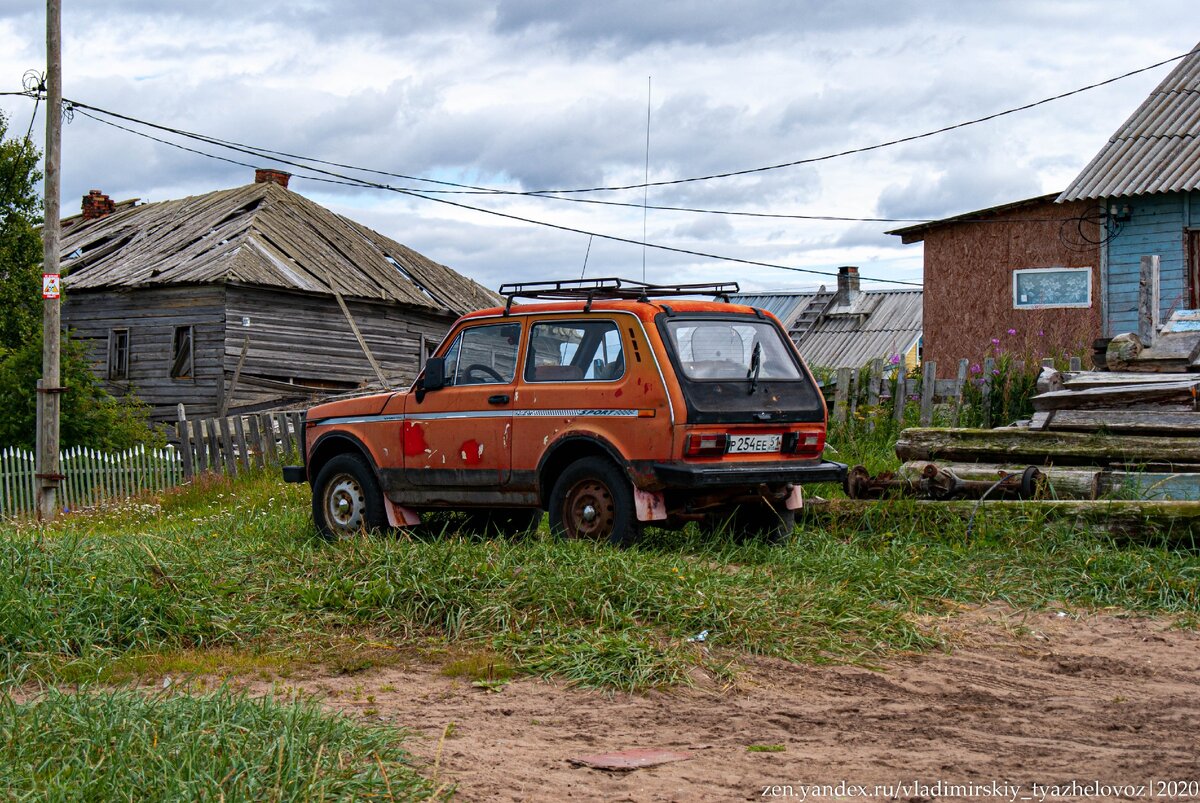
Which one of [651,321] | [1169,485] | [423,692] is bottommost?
[423,692]

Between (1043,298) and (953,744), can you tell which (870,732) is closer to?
(953,744)

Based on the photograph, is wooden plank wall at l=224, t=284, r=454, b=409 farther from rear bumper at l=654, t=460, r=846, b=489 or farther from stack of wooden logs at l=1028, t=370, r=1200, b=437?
rear bumper at l=654, t=460, r=846, b=489

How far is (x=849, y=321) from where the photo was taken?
4294cm

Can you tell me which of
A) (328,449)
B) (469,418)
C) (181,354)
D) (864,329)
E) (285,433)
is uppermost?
(864,329)

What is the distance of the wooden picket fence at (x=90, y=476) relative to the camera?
1705cm

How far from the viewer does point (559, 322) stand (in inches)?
356

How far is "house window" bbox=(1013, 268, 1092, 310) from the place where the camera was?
19141 mm

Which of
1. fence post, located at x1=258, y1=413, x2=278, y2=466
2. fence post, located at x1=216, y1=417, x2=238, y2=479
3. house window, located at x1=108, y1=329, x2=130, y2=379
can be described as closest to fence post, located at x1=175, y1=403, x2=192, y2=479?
fence post, located at x1=216, y1=417, x2=238, y2=479

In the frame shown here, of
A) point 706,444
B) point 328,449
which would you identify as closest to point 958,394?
point 706,444

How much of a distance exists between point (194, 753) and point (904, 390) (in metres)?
11.5

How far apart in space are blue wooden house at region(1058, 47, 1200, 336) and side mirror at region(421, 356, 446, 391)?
11613 millimetres

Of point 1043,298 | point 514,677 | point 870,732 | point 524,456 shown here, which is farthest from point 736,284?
point 1043,298

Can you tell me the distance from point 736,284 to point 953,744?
5283 millimetres

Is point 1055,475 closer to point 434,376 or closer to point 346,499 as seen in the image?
point 434,376
